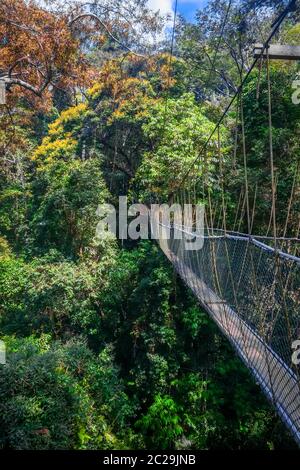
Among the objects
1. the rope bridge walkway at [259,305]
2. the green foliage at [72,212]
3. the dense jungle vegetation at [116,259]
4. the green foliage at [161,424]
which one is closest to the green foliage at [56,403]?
the dense jungle vegetation at [116,259]

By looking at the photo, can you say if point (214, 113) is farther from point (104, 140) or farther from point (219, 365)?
point (219, 365)

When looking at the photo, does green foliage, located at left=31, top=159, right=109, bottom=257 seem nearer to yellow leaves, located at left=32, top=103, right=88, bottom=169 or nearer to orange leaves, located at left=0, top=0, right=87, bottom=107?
yellow leaves, located at left=32, top=103, right=88, bottom=169

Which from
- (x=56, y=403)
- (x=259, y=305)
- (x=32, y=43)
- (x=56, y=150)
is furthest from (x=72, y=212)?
(x=259, y=305)

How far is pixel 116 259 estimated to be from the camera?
5.86m

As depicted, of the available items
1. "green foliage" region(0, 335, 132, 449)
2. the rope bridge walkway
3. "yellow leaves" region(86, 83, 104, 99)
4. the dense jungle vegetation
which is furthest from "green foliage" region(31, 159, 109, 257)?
the rope bridge walkway

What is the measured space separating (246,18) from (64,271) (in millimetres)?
5344

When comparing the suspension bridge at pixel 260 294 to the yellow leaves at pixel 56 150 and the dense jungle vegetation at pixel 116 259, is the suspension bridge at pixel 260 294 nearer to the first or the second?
the dense jungle vegetation at pixel 116 259

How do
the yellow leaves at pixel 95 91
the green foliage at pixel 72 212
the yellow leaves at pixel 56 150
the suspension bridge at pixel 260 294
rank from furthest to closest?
the yellow leaves at pixel 56 150
the yellow leaves at pixel 95 91
the green foliage at pixel 72 212
the suspension bridge at pixel 260 294

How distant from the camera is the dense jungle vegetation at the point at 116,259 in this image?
354cm

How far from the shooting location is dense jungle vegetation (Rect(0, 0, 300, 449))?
354cm

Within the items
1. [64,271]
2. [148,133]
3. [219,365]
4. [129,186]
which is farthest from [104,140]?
[219,365]

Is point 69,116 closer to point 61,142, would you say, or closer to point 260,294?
point 61,142

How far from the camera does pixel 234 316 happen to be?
86.5 inches

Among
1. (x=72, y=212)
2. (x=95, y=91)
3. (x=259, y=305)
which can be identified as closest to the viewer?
(x=259, y=305)
